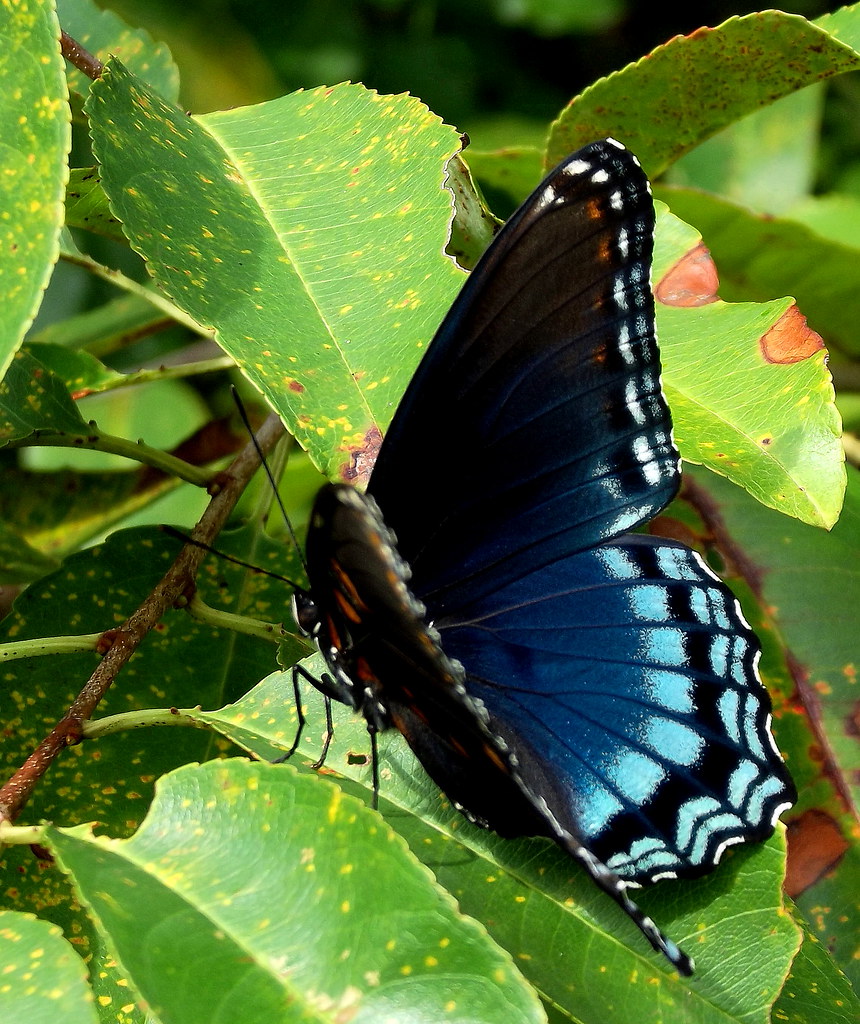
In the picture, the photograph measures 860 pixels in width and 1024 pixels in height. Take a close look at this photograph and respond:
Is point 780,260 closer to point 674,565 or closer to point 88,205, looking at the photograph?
point 674,565

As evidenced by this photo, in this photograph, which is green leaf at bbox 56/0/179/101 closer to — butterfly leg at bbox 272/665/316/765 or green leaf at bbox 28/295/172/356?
green leaf at bbox 28/295/172/356

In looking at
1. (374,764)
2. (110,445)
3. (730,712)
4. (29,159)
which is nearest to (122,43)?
(110,445)

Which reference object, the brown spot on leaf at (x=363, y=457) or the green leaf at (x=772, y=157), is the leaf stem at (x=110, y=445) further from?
the green leaf at (x=772, y=157)

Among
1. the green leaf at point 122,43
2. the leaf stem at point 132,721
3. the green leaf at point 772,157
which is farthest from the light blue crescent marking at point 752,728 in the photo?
the green leaf at point 772,157

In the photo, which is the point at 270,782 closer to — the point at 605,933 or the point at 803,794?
the point at 605,933

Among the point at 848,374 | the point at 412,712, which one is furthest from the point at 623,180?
the point at 848,374
